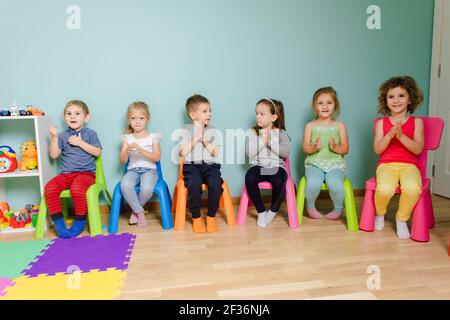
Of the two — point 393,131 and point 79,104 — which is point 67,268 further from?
point 393,131

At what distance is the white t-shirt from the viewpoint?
86.7 inches

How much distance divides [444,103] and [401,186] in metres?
A: 1.11

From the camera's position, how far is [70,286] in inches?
54.4

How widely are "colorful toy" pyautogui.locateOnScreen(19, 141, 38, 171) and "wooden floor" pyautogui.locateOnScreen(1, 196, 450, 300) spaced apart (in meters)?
0.42

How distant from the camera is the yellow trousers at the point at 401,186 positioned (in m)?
1.82

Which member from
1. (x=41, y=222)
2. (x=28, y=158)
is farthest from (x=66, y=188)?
(x=28, y=158)

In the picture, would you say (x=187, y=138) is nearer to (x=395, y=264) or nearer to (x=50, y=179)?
(x=50, y=179)

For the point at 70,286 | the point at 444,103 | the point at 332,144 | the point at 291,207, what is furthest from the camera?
the point at 444,103

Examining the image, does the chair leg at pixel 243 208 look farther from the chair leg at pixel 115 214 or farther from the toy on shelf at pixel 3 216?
the toy on shelf at pixel 3 216

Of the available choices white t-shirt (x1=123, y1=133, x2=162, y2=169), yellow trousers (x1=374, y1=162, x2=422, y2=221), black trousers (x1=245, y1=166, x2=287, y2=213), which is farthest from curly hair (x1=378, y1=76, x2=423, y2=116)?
white t-shirt (x1=123, y1=133, x2=162, y2=169)

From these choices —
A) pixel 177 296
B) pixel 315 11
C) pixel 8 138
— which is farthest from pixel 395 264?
pixel 8 138

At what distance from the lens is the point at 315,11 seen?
2.46 metres

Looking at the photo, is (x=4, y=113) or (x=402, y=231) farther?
(x=4, y=113)

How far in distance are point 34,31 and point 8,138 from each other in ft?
2.27
